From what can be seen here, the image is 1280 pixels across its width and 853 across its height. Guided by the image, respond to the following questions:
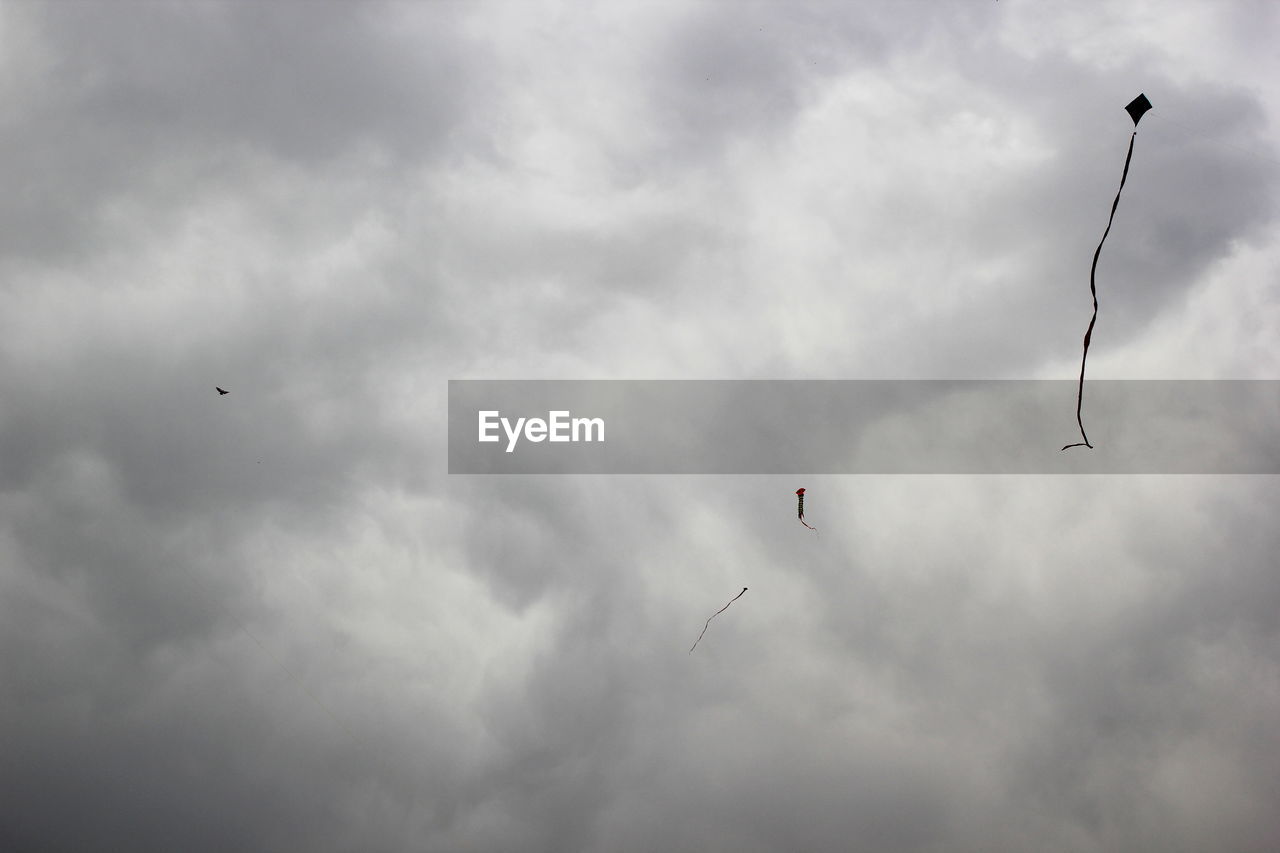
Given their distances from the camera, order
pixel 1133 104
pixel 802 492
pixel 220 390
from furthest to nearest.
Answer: pixel 220 390
pixel 802 492
pixel 1133 104

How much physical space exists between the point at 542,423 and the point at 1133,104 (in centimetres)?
4632

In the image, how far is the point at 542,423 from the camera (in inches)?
3174

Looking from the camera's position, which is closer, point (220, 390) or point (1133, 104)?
point (1133, 104)

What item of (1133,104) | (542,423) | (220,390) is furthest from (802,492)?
(220,390)

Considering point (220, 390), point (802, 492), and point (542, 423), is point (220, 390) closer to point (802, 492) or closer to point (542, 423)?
point (542, 423)

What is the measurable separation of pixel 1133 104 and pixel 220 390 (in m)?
70.4

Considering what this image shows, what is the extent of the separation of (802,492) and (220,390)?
1918 inches

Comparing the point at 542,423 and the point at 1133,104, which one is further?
the point at 542,423

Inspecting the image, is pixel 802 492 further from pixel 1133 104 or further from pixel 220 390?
pixel 220 390

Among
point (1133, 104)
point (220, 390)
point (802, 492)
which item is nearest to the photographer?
point (1133, 104)

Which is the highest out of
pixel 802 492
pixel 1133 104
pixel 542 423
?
pixel 1133 104

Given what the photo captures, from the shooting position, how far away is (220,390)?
84.5 metres

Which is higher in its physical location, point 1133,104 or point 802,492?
point 1133,104

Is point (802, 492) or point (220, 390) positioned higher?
point (220, 390)
